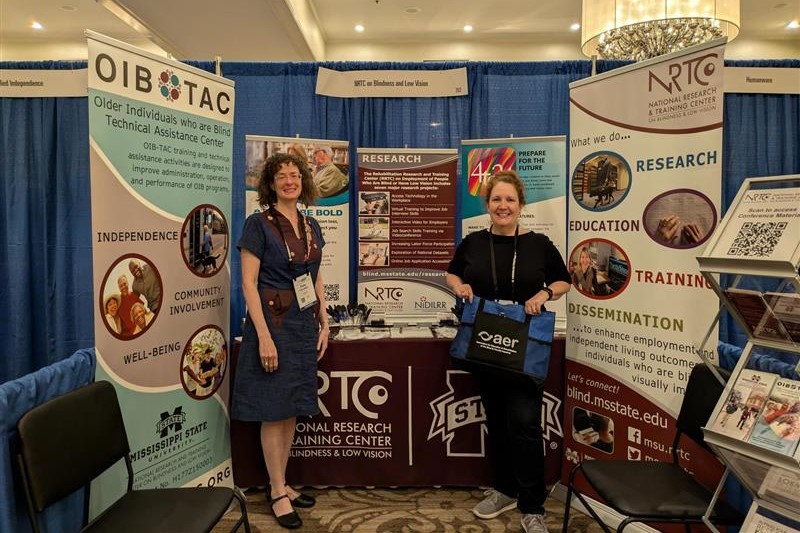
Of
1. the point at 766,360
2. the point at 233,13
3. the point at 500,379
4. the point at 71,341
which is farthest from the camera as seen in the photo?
the point at 233,13

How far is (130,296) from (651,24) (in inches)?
133

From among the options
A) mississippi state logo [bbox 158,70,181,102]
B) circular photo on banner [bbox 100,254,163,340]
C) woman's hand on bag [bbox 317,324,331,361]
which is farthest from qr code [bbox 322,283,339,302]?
mississippi state logo [bbox 158,70,181,102]

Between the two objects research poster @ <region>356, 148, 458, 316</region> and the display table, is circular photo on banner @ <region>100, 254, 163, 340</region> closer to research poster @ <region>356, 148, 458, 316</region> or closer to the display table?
the display table

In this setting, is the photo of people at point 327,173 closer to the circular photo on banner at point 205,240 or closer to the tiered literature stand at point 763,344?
the circular photo on banner at point 205,240

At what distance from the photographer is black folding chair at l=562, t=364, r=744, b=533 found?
1514mm

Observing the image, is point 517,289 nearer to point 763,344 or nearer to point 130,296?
point 763,344

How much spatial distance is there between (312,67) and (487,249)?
6.49 ft

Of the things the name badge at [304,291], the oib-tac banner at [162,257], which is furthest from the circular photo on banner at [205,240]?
the name badge at [304,291]

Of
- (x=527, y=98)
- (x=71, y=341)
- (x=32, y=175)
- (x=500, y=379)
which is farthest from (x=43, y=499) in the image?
(x=527, y=98)

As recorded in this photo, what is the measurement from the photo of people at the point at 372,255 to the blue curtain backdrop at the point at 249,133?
31.2 inches

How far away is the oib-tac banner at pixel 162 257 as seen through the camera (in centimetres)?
182

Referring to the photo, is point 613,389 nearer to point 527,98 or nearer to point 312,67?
point 527,98

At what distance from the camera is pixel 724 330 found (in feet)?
11.2

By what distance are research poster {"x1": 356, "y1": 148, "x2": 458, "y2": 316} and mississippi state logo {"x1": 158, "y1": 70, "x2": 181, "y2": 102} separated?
1151 millimetres
